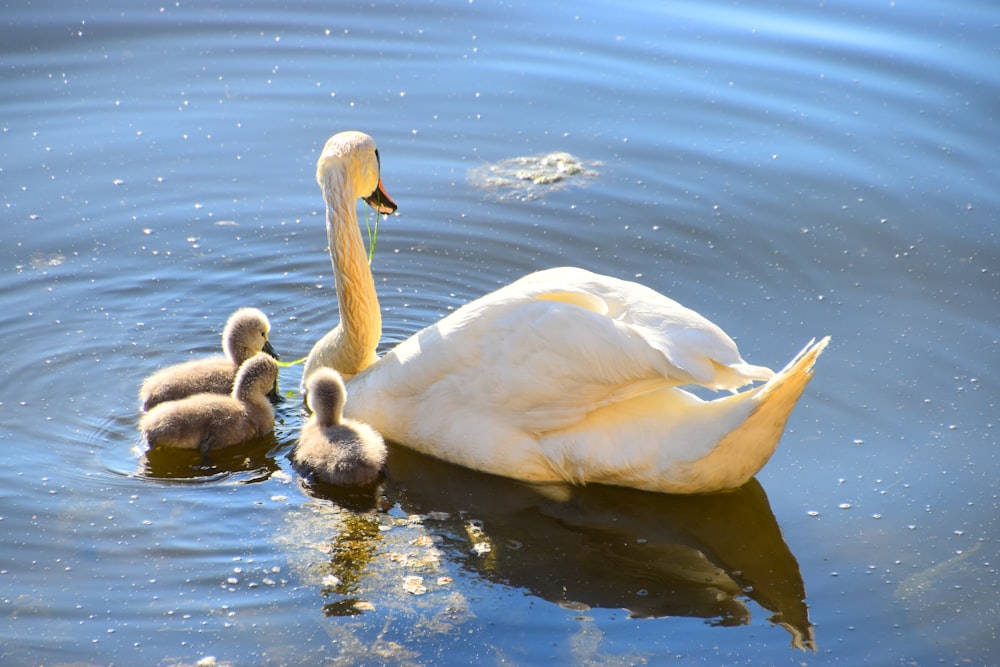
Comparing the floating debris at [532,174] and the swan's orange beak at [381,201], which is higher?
the swan's orange beak at [381,201]

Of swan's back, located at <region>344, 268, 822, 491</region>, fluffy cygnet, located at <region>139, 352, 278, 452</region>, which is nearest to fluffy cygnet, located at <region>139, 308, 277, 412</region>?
fluffy cygnet, located at <region>139, 352, 278, 452</region>

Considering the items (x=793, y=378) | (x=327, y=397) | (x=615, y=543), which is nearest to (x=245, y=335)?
(x=327, y=397)

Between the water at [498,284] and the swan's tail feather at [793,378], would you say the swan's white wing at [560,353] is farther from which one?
the water at [498,284]

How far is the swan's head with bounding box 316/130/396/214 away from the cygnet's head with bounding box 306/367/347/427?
1.06 meters

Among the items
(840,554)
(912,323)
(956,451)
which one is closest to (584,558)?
(840,554)

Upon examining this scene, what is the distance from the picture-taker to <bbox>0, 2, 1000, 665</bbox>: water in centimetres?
527

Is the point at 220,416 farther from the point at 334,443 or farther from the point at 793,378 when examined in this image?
the point at 793,378

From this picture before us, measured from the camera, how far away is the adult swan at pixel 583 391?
565 centimetres

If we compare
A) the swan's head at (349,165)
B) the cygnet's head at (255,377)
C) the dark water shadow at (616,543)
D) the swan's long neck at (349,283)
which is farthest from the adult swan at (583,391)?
the swan's head at (349,165)

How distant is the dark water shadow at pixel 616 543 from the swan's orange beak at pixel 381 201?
4.75 feet

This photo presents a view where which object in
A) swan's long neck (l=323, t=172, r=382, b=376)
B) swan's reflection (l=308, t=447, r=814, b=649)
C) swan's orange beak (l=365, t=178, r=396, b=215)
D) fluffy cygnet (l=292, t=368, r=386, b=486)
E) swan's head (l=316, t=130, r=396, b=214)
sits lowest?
swan's reflection (l=308, t=447, r=814, b=649)

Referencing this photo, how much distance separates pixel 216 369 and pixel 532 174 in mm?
3367

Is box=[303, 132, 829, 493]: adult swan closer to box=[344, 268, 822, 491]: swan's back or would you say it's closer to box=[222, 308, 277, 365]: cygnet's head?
box=[344, 268, 822, 491]: swan's back

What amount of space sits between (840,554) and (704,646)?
999 mm
